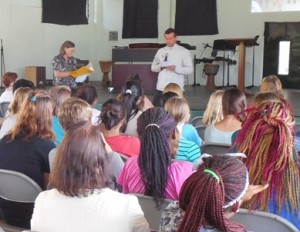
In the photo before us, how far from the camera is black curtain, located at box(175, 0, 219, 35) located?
10.9m

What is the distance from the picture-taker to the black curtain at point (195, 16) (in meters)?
10.9

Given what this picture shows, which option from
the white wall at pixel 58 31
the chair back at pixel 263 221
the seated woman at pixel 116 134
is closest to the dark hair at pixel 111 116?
the seated woman at pixel 116 134

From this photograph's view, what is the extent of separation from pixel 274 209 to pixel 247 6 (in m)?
11.0

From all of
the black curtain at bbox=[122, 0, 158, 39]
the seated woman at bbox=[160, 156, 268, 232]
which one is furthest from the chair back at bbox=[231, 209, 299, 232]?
the black curtain at bbox=[122, 0, 158, 39]

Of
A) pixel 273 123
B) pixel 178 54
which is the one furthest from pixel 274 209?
pixel 178 54

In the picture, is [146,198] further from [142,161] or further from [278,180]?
[278,180]

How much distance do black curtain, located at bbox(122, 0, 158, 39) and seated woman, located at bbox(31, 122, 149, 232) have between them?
390 inches

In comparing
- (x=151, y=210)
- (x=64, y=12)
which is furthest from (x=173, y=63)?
(x=64, y=12)

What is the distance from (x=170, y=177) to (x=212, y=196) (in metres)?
0.78

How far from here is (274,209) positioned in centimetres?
175

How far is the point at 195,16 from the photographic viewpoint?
10.9m

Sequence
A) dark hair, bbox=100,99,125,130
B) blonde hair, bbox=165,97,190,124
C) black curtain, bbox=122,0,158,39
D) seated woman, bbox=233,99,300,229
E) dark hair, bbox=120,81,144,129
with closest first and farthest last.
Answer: seated woman, bbox=233,99,300,229 < dark hair, bbox=100,99,125,130 < blonde hair, bbox=165,97,190,124 < dark hair, bbox=120,81,144,129 < black curtain, bbox=122,0,158,39

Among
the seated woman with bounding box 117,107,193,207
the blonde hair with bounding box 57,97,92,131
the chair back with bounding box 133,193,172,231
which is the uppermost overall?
the blonde hair with bounding box 57,97,92,131

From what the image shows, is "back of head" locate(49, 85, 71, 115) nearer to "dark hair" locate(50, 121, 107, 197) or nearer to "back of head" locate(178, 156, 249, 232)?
"dark hair" locate(50, 121, 107, 197)
